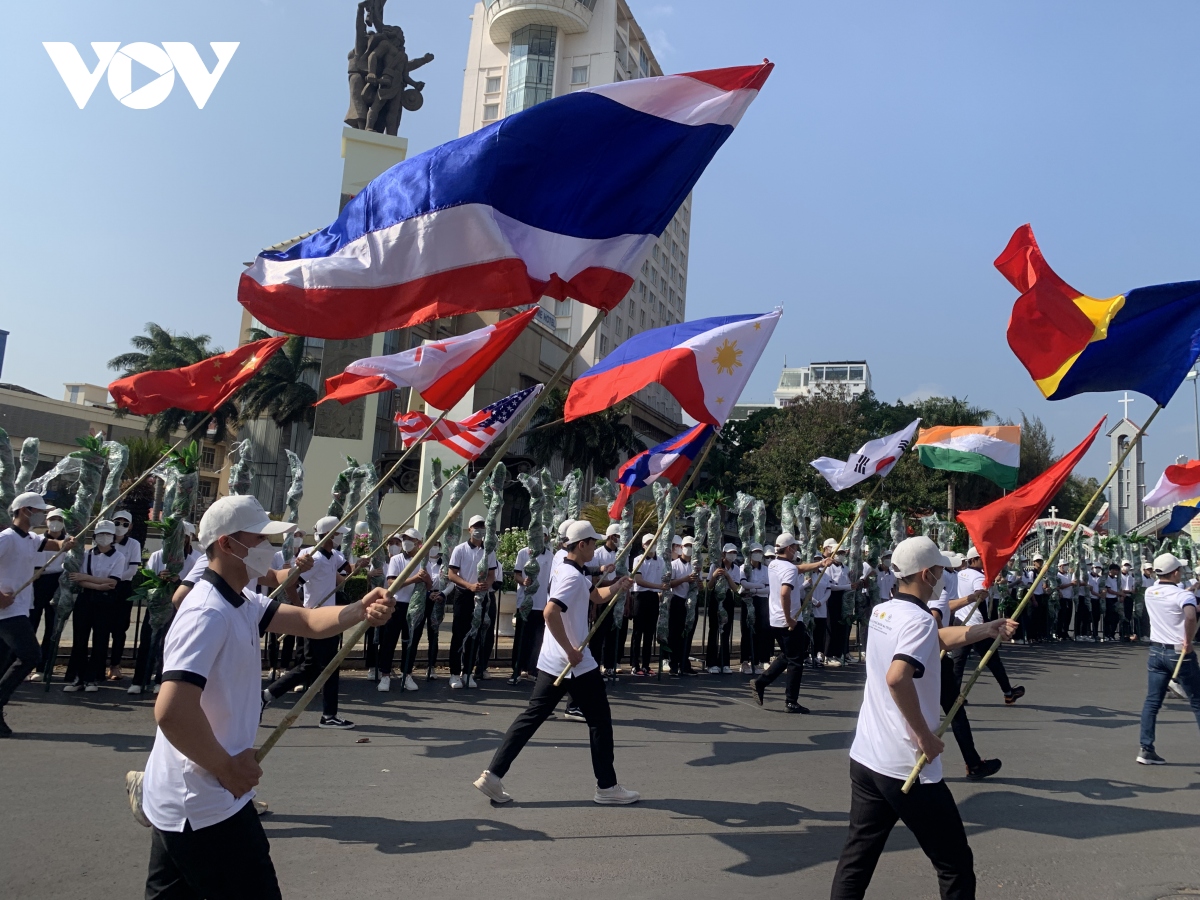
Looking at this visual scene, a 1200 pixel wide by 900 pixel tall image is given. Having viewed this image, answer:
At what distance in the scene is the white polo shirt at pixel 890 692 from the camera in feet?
13.9

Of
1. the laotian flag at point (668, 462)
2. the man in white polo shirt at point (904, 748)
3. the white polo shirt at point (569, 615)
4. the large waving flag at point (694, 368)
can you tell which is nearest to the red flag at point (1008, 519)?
the large waving flag at point (694, 368)

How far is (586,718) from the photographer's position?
253 inches

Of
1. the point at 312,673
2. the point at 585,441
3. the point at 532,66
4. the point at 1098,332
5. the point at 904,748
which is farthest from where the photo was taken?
the point at 532,66

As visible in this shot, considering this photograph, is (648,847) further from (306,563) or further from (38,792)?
(38,792)

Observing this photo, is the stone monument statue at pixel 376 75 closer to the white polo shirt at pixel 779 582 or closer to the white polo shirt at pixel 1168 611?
the white polo shirt at pixel 779 582

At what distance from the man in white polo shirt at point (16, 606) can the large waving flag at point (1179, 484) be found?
14068 mm

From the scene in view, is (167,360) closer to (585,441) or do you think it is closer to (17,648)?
(585,441)

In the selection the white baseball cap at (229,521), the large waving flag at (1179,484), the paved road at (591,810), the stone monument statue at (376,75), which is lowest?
the paved road at (591,810)

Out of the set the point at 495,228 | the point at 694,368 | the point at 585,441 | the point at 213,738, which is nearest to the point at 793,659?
the point at 694,368

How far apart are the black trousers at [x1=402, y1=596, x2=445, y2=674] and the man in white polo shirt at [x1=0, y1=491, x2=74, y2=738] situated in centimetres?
430

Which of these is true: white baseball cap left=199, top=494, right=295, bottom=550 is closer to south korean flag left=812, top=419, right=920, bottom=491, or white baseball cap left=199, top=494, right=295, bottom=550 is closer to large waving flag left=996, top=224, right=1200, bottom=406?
large waving flag left=996, top=224, right=1200, bottom=406

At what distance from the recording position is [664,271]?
86375mm

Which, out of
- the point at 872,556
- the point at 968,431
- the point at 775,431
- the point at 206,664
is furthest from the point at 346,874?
the point at 775,431

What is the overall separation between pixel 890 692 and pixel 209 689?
2.92 meters
